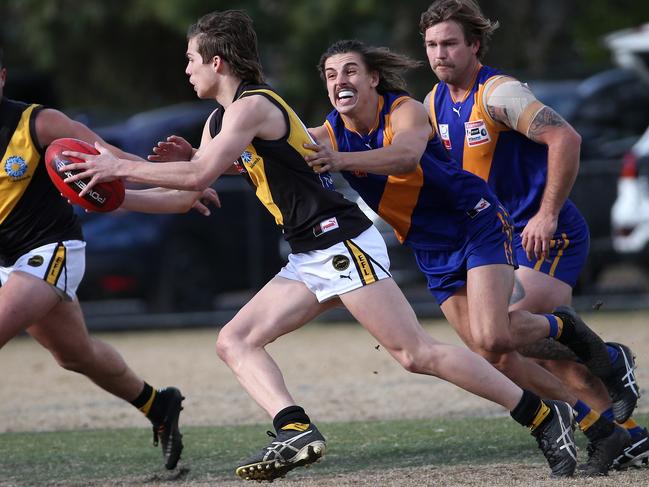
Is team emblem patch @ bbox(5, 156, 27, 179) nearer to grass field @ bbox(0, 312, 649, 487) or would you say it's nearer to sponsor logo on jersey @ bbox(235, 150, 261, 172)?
sponsor logo on jersey @ bbox(235, 150, 261, 172)

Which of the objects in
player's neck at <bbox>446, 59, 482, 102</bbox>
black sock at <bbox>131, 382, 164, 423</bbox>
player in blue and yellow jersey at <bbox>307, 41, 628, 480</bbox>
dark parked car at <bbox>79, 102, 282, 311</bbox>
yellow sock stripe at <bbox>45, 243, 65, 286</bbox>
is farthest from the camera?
dark parked car at <bbox>79, 102, 282, 311</bbox>

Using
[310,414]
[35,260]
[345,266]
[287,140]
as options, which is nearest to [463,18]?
[287,140]

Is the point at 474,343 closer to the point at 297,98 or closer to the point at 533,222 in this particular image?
the point at 533,222

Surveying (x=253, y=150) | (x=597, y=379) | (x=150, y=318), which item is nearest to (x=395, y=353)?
(x=253, y=150)

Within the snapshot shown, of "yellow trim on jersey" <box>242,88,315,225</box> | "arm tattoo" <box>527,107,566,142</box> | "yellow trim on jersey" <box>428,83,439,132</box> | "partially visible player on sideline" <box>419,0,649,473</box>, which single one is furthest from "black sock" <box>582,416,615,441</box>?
"yellow trim on jersey" <box>242,88,315,225</box>

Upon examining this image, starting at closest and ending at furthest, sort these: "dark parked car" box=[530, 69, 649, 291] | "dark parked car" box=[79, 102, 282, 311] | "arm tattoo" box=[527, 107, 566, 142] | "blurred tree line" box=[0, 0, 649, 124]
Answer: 1. "arm tattoo" box=[527, 107, 566, 142]
2. "dark parked car" box=[79, 102, 282, 311]
3. "dark parked car" box=[530, 69, 649, 291]
4. "blurred tree line" box=[0, 0, 649, 124]

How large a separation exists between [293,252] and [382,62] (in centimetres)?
105

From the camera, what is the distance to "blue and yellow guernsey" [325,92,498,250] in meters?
6.44

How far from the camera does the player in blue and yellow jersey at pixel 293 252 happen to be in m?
5.82

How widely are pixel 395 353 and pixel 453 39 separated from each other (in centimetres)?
176

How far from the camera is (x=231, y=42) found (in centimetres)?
601

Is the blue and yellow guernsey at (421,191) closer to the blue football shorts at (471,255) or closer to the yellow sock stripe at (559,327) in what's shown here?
the blue football shorts at (471,255)

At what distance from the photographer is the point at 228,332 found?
6.12m

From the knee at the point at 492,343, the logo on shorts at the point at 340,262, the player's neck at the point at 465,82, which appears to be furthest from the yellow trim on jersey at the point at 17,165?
the knee at the point at 492,343
